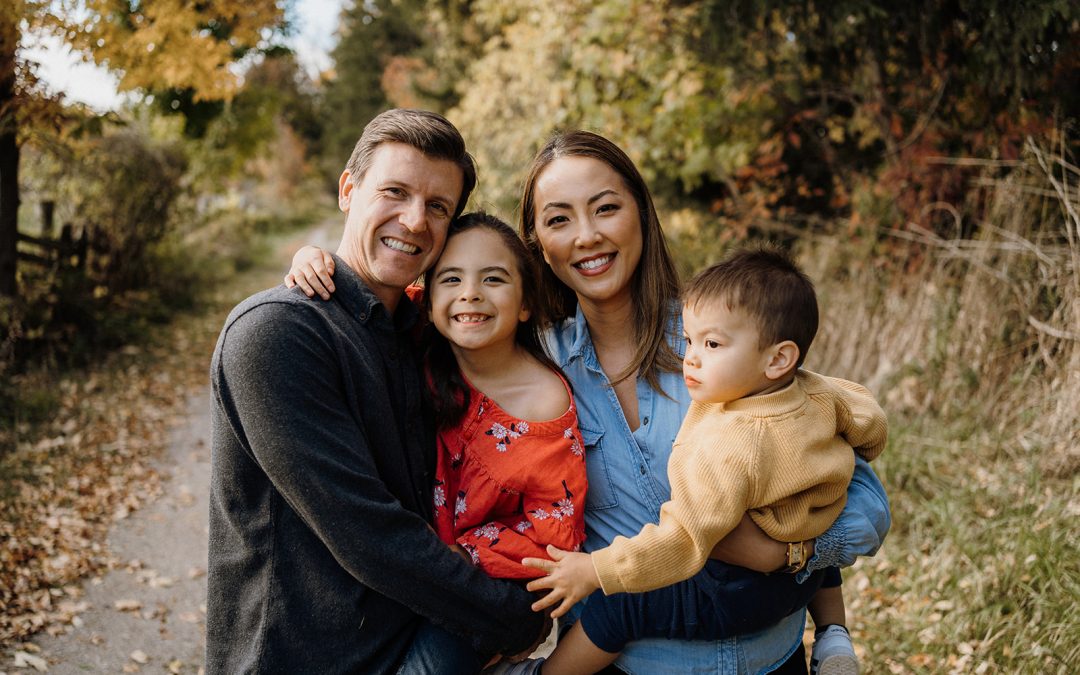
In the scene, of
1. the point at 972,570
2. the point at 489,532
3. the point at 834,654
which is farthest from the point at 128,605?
the point at 972,570

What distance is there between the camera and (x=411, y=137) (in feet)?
7.14

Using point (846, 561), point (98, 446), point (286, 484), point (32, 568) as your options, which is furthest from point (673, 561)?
point (98, 446)

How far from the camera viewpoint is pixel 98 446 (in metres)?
6.52

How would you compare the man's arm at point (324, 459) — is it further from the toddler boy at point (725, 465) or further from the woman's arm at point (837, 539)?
the woman's arm at point (837, 539)

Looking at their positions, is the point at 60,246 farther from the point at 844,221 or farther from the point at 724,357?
the point at 724,357

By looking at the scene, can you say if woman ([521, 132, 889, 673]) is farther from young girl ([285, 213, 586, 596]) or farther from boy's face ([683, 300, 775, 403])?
boy's face ([683, 300, 775, 403])

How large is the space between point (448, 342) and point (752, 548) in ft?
3.47

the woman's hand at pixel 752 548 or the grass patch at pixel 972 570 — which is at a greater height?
the woman's hand at pixel 752 548

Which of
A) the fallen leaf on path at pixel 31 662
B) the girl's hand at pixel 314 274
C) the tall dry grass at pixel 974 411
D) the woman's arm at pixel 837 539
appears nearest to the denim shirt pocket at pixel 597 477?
the woman's arm at pixel 837 539

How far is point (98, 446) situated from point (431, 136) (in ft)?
18.4

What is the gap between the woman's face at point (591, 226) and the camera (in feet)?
8.05

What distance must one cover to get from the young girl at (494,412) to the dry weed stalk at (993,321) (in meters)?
3.52

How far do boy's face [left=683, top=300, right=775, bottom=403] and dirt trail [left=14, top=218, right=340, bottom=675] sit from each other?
3.35m

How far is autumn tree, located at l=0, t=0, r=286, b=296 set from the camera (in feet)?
19.0
